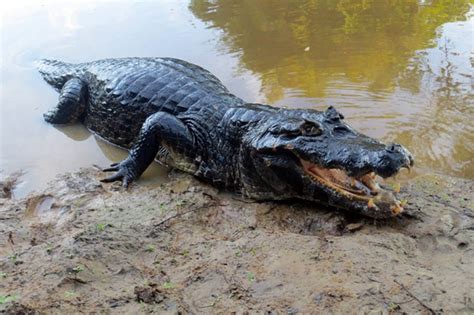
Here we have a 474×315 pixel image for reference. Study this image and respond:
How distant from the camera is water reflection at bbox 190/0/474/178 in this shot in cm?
515

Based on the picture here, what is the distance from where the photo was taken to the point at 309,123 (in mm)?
3768

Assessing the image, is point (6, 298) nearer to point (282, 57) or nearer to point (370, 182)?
point (370, 182)

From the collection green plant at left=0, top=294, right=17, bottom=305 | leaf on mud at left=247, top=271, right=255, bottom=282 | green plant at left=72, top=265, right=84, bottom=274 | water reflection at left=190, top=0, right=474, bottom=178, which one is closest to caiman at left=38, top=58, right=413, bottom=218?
leaf on mud at left=247, top=271, right=255, bottom=282

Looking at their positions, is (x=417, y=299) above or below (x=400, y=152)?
below

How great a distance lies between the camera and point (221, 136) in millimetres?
4484

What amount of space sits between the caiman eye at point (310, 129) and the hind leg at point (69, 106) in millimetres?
3292

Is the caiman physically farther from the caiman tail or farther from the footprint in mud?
the footprint in mud

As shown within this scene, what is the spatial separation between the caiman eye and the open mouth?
0.21 m

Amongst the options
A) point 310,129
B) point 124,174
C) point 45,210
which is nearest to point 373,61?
point 310,129

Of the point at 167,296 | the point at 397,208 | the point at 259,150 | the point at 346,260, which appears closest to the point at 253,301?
the point at 167,296

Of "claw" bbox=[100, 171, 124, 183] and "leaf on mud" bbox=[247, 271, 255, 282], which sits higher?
"leaf on mud" bbox=[247, 271, 255, 282]

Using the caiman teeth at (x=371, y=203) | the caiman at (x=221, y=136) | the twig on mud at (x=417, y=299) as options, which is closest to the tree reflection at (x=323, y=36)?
the caiman at (x=221, y=136)

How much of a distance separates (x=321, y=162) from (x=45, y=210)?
2374 mm

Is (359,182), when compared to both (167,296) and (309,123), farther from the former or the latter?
(167,296)
